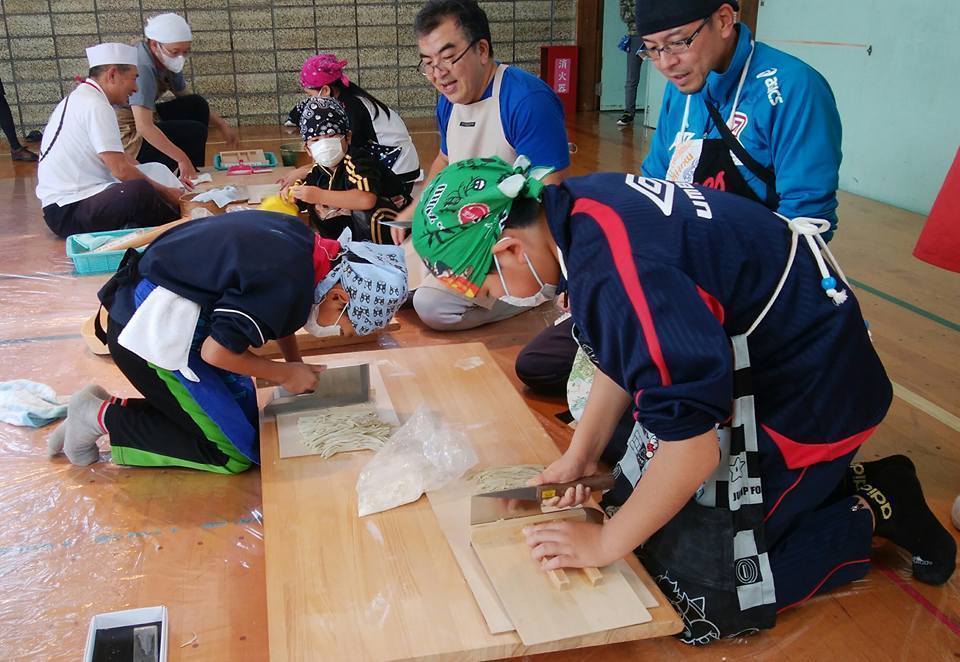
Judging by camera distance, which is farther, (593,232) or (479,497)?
(479,497)

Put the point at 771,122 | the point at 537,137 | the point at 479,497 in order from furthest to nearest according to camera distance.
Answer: the point at 537,137, the point at 771,122, the point at 479,497

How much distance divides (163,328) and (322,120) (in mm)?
1697

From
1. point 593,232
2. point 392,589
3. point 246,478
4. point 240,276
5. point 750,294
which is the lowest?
point 246,478

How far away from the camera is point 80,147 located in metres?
3.96

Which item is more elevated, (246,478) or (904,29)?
(904,29)

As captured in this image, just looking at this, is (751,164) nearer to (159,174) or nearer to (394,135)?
(394,135)

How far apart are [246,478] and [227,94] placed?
6.10 m

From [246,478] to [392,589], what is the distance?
0.78 meters

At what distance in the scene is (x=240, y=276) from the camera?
176 cm

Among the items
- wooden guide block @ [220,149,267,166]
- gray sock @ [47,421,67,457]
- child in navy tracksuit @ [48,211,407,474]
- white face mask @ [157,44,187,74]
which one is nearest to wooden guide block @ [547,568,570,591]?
child in navy tracksuit @ [48,211,407,474]

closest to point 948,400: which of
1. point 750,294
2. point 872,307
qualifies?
point 872,307

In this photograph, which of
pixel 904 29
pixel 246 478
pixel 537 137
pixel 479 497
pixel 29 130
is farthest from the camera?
pixel 29 130

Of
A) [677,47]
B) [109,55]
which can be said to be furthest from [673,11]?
[109,55]

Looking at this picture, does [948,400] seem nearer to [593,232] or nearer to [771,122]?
[771,122]
